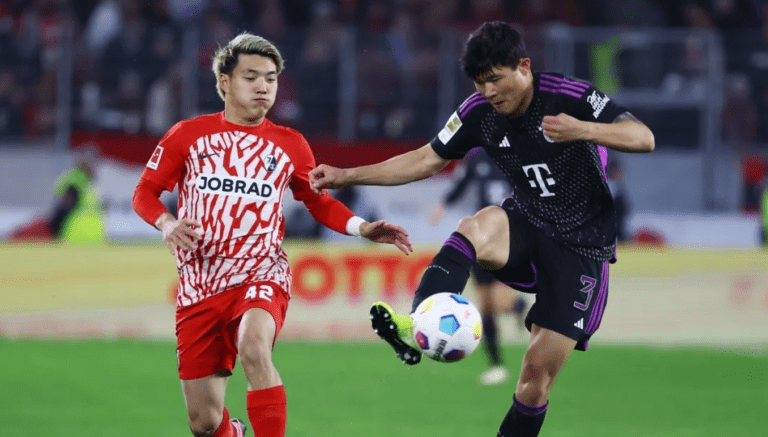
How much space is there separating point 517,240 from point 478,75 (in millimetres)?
762

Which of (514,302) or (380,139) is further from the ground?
(380,139)

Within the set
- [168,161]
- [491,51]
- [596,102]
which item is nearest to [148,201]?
[168,161]

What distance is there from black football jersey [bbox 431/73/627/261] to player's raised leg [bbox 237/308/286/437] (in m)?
1.23

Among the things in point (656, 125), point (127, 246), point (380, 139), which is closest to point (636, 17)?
point (656, 125)

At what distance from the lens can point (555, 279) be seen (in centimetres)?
511

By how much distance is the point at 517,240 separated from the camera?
5.02 metres

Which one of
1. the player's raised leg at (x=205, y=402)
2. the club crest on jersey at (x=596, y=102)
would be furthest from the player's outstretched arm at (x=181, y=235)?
the club crest on jersey at (x=596, y=102)

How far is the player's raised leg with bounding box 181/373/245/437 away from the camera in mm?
5141

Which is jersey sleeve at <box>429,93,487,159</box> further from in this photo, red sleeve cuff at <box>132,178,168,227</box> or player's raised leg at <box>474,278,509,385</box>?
player's raised leg at <box>474,278,509,385</box>

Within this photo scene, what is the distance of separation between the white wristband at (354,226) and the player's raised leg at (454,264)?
54cm

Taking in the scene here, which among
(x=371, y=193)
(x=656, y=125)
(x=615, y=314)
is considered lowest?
(x=615, y=314)

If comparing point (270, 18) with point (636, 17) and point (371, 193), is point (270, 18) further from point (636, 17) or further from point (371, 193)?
point (636, 17)

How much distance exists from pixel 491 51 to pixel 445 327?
112 centimetres

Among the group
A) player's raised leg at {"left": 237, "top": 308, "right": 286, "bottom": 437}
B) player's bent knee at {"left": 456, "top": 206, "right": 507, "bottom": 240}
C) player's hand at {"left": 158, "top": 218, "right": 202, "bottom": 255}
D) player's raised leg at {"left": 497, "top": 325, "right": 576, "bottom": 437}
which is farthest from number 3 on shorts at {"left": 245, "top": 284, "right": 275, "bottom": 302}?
player's raised leg at {"left": 497, "top": 325, "right": 576, "bottom": 437}
